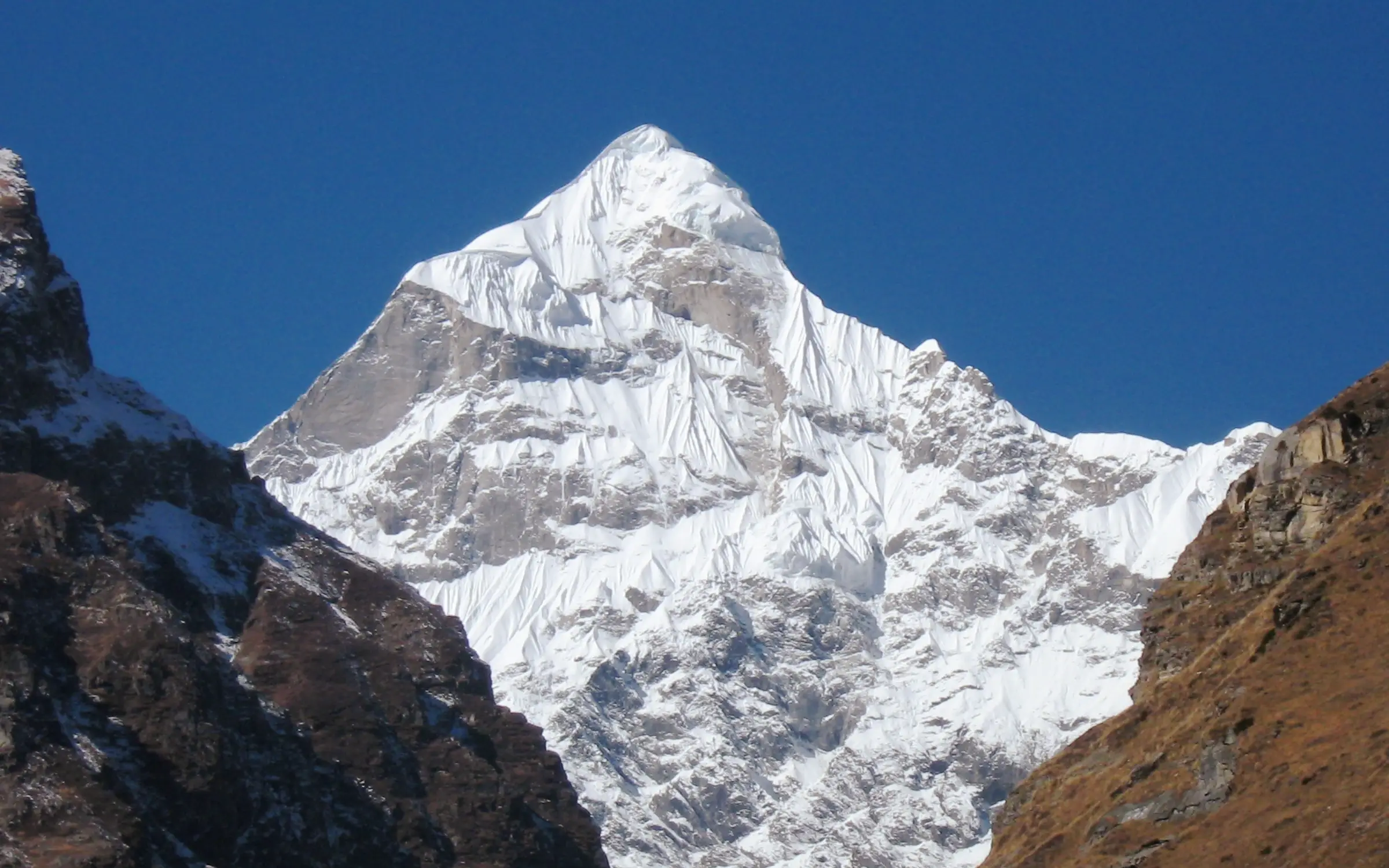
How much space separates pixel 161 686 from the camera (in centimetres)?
16275

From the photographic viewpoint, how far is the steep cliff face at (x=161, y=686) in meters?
150

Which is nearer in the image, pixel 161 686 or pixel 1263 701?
pixel 1263 701

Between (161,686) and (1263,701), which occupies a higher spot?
(161,686)

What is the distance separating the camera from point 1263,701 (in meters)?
101

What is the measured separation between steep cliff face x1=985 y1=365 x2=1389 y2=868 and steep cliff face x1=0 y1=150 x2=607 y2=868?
2253 inches

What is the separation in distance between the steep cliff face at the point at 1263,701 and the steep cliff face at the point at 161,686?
2253 inches

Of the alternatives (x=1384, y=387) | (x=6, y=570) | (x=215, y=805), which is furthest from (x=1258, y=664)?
(x=6, y=570)

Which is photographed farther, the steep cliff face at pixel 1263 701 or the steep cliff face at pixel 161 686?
the steep cliff face at pixel 161 686

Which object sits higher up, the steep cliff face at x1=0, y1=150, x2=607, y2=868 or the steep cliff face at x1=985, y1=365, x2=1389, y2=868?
the steep cliff face at x1=0, y1=150, x2=607, y2=868

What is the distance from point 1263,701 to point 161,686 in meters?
84.0

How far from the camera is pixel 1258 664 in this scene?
104 m

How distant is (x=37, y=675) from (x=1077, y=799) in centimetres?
7005

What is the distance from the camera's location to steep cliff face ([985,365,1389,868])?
93500 millimetres

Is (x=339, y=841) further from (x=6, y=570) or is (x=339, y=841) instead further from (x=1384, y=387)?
(x=1384, y=387)
